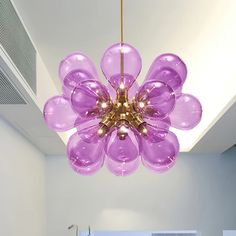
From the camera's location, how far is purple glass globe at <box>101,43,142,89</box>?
1.70 metres

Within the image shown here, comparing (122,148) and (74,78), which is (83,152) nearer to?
(122,148)

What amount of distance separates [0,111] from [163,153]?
66.0 inches

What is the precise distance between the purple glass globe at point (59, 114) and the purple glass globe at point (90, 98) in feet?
0.56

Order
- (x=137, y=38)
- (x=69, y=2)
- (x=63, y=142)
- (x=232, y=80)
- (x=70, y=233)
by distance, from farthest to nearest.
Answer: (x=70, y=233)
(x=63, y=142)
(x=232, y=80)
(x=137, y=38)
(x=69, y=2)

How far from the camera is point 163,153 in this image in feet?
5.72

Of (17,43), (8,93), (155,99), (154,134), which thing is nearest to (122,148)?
(154,134)

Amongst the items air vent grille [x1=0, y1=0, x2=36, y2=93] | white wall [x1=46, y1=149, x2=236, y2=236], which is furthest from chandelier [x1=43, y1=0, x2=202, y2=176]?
white wall [x1=46, y1=149, x2=236, y2=236]

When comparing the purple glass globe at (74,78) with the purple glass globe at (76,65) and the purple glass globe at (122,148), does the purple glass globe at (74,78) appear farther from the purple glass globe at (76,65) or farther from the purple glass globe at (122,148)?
the purple glass globe at (122,148)

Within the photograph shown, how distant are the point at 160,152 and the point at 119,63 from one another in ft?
1.35

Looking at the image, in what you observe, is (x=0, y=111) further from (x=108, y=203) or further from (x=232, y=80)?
(x=108, y=203)

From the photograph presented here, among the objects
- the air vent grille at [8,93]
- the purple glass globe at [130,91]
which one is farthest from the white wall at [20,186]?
the purple glass globe at [130,91]

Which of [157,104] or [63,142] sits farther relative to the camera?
[63,142]

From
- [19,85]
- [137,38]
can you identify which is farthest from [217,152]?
[19,85]

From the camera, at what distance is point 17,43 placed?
235 cm
